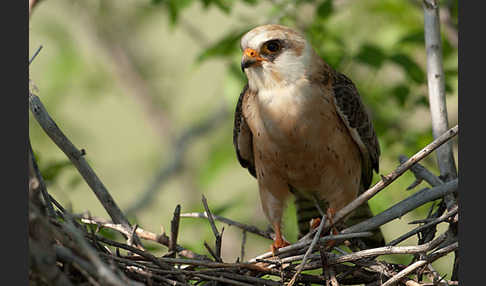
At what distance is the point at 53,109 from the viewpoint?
29.1 ft

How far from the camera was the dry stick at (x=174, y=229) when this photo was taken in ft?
11.8

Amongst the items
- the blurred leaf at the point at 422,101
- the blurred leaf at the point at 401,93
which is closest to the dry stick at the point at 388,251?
the blurred leaf at the point at 422,101

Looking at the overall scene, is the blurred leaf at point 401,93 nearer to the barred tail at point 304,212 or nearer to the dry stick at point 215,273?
the barred tail at point 304,212

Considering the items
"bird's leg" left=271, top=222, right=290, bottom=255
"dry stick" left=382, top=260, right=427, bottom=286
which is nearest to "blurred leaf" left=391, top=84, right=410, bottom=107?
"bird's leg" left=271, top=222, right=290, bottom=255

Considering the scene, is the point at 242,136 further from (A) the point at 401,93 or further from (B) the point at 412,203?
(A) the point at 401,93

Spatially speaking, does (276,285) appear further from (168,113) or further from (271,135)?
(168,113)

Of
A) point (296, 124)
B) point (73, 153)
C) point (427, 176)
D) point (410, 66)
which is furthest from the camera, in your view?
point (410, 66)

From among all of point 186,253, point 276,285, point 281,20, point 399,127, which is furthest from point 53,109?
point 276,285

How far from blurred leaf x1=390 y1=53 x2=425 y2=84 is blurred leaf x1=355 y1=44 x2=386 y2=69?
0.10 meters

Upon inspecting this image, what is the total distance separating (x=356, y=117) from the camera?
4828mm

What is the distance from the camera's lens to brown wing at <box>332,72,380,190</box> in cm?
477

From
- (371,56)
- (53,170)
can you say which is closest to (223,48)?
(371,56)

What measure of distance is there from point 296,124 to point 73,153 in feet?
5.05

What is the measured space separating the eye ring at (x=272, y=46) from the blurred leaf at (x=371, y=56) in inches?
54.1
